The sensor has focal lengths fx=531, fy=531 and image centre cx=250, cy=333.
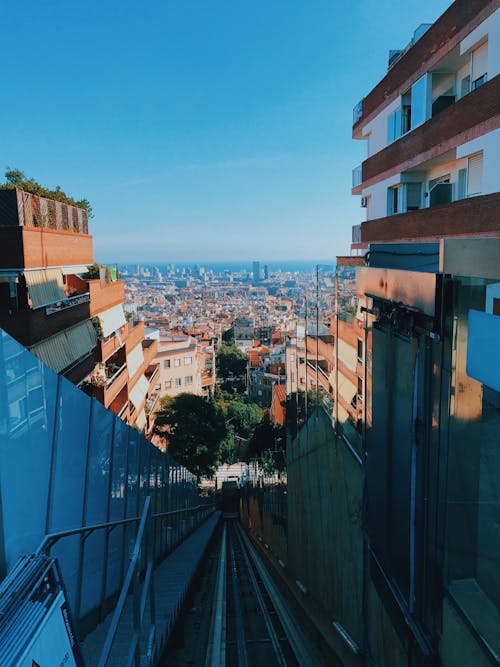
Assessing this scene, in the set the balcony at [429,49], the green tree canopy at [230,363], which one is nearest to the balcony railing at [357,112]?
the balcony at [429,49]

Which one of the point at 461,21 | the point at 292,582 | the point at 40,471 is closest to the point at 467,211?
the point at 461,21

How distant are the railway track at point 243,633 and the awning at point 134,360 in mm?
14357

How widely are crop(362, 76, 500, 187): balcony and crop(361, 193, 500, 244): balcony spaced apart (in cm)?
148

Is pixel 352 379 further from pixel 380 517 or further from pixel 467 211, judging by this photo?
pixel 467 211

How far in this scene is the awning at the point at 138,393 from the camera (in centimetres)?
2289

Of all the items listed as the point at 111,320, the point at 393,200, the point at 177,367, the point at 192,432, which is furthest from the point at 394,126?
the point at 177,367

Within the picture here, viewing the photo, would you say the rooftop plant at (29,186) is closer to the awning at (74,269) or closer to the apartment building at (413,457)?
the awning at (74,269)

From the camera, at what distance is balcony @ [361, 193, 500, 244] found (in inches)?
422

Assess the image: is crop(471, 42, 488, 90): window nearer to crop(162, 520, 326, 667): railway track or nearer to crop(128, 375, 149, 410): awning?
crop(162, 520, 326, 667): railway track

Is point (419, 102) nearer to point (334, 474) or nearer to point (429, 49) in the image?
point (429, 49)

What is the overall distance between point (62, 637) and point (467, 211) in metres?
11.4

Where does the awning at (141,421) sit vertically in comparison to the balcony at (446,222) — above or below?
below

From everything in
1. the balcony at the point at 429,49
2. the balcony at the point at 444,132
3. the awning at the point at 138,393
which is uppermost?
the balcony at the point at 429,49

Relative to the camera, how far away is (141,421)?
2528cm
